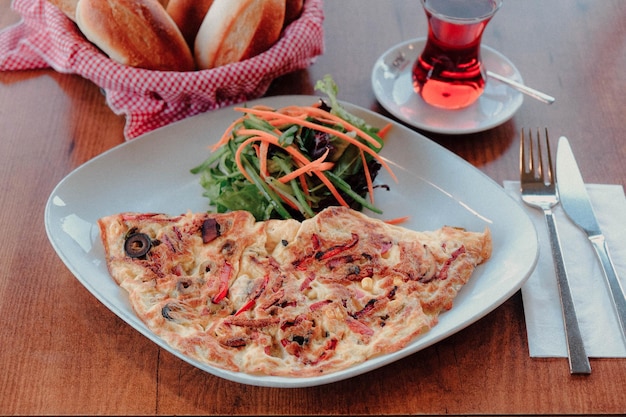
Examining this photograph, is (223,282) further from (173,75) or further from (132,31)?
(132,31)

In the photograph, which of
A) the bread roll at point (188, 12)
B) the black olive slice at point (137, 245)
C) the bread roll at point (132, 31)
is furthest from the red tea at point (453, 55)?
the black olive slice at point (137, 245)

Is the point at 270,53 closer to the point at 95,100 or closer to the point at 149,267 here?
the point at 95,100

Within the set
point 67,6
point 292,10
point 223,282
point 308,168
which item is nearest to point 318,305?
point 223,282

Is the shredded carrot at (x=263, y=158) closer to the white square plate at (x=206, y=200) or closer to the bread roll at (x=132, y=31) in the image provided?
the white square plate at (x=206, y=200)

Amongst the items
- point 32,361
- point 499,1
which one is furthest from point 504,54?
point 32,361

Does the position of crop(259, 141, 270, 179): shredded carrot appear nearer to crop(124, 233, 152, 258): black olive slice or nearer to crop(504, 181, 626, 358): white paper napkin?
crop(124, 233, 152, 258): black olive slice

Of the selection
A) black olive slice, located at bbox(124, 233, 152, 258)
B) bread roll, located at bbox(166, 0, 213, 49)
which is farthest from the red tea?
black olive slice, located at bbox(124, 233, 152, 258)
